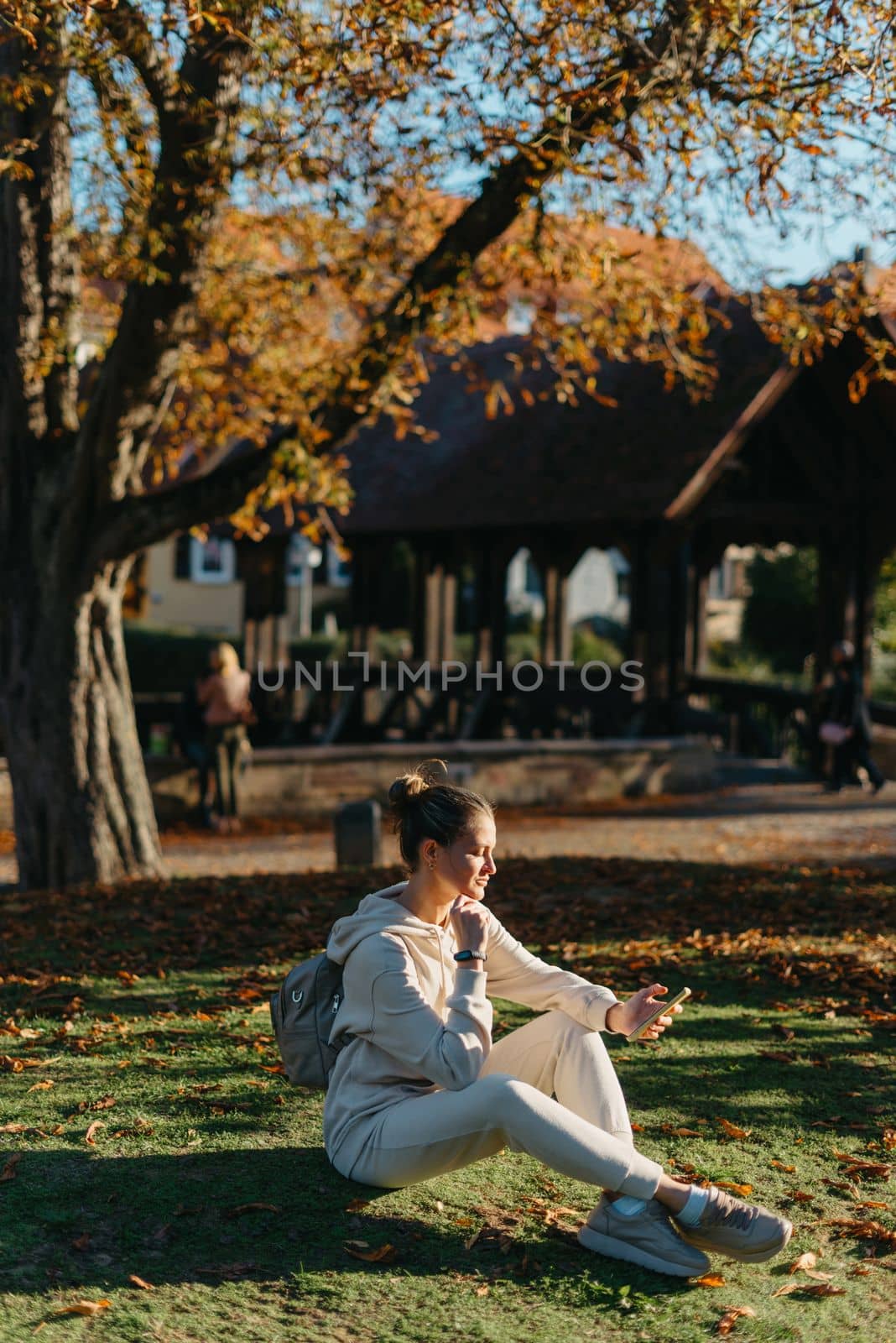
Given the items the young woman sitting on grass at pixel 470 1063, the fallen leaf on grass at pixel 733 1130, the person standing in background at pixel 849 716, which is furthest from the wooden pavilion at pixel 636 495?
the young woman sitting on grass at pixel 470 1063

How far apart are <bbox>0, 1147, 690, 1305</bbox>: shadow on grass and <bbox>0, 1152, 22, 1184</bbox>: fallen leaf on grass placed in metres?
0.03

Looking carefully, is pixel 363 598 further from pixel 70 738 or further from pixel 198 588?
pixel 198 588

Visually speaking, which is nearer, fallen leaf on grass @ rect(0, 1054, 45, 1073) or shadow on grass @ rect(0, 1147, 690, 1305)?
shadow on grass @ rect(0, 1147, 690, 1305)

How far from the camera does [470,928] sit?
396 cm

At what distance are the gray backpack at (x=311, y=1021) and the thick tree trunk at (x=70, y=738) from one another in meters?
6.34

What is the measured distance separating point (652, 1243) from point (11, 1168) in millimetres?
2039

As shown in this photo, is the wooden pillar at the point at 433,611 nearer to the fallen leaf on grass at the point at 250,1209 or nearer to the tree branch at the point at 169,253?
the tree branch at the point at 169,253

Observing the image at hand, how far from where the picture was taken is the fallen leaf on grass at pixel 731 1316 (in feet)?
12.3

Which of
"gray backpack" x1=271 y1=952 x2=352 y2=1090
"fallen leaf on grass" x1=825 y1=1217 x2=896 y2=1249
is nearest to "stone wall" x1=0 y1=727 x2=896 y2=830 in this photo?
"gray backpack" x1=271 y1=952 x2=352 y2=1090

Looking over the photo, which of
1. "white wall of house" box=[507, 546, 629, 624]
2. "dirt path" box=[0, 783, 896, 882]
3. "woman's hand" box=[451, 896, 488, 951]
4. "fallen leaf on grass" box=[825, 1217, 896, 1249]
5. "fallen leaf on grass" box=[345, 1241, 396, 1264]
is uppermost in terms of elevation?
"white wall of house" box=[507, 546, 629, 624]

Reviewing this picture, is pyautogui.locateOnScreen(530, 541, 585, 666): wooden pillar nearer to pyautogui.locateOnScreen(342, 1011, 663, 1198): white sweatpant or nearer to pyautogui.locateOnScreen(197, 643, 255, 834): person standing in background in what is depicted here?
pyautogui.locateOnScreen(197, 643, 255, 834): person standing in background

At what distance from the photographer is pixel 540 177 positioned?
8.66 meters

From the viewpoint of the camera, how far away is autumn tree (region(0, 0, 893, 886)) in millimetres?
8211

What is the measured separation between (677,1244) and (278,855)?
10471mm
